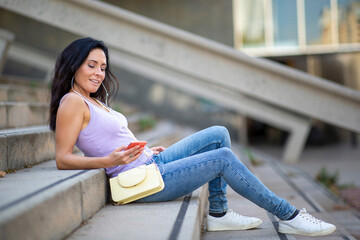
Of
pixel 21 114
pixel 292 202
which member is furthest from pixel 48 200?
pixel 292 202

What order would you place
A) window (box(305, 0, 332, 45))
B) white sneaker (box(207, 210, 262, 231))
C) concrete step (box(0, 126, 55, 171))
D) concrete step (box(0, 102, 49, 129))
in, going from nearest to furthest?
concrete step (box(0, 126, 55, 171)) < white sneaker (box(207, 210, 262, 231)) < concrete step (box(0, 102, 49, 129)) < window (box(305, 0, 332, 45))

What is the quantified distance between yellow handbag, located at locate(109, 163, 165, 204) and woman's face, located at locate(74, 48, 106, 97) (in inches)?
26.2

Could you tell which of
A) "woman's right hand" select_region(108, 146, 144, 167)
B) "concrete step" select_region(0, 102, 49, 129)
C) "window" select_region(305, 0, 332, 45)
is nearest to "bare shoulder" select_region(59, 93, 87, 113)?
"woman's right hand" select_region(108, 146, 144, 167)

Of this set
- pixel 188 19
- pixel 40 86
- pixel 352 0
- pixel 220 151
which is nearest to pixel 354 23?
pixel 352 0

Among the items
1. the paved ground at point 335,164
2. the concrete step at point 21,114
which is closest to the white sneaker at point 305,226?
the concrete step at point 21,114

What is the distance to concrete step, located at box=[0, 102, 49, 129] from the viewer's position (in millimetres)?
3761

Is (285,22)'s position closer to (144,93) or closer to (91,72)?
(144,93)

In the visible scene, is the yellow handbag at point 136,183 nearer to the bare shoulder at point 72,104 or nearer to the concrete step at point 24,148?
the bare shoulder at point 72,104

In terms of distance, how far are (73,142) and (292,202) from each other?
2.45 metres

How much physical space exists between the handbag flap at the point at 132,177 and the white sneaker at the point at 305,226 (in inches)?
41.2

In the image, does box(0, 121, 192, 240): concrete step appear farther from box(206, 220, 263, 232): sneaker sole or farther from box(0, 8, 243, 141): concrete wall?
box(0, 8, 243, 141): concrete wall

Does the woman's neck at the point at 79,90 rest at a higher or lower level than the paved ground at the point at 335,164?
higher

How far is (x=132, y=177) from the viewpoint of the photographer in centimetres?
255

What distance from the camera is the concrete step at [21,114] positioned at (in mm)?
3761
